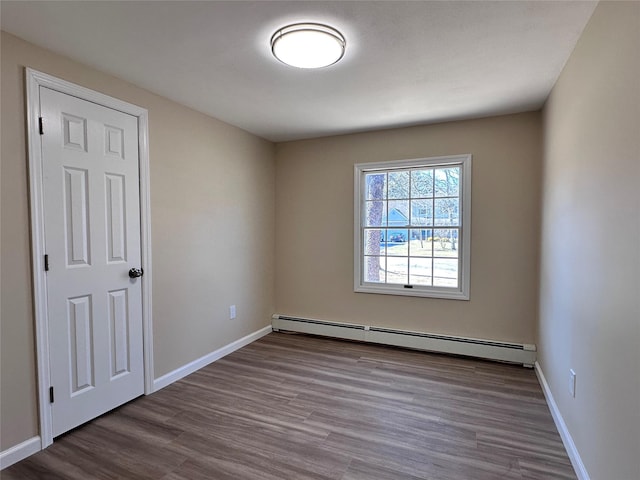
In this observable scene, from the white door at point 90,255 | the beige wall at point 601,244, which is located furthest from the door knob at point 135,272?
the beige wall at point 601,244

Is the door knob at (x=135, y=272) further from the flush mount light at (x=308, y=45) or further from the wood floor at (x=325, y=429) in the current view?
the flush mount light at (x=308, y=45)

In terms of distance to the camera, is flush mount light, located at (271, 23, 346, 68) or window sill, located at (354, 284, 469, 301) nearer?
flush mount light, located at (271, 23, 346, 68)

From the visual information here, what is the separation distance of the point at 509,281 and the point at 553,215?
957 millimetres

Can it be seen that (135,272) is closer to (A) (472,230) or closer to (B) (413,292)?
(B) (413,292)

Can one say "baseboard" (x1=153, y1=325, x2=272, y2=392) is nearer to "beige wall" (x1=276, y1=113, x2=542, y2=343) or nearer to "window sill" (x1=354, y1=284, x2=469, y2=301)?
"beige wall" (x1=276, y1=113, x2=542, y2=343)

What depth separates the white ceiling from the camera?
1.65 m

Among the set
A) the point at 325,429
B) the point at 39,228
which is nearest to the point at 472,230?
the point at 325,429

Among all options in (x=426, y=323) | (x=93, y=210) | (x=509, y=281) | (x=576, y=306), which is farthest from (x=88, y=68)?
(x=509, y=281)

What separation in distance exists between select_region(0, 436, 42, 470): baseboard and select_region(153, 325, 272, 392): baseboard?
2.71 feet

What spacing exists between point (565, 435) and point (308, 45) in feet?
9.05

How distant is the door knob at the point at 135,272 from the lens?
2.54 m

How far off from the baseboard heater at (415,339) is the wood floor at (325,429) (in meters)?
0.16

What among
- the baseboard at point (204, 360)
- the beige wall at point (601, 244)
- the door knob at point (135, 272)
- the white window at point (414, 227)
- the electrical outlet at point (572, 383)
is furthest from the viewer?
the white window at point (414, 227)

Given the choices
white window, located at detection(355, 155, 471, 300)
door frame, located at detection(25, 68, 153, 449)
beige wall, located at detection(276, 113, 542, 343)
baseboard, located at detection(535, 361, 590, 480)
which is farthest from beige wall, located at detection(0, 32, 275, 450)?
baseboard, located at detection(535, 361, 590, 480)
